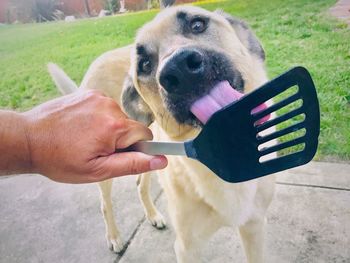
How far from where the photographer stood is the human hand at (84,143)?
123 centimetres

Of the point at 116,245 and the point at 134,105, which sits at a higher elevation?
the point at 134,105

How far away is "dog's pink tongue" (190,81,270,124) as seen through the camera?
132 centimetres

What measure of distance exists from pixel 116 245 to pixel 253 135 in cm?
180

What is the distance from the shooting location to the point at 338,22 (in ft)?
12.9

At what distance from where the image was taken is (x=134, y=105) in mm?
2076

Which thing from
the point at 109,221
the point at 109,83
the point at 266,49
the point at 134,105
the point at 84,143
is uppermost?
the point at 84,143

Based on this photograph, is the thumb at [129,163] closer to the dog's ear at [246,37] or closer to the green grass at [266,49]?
the dog's ear at [246,37]

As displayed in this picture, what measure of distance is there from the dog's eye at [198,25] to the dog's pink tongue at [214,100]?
1.67 feet

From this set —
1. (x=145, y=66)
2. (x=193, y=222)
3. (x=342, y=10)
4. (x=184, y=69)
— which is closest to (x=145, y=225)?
(x=193, y=222)

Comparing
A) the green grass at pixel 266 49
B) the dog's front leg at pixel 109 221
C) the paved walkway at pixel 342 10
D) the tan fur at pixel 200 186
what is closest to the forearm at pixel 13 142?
the tan fur at pixel 200 186

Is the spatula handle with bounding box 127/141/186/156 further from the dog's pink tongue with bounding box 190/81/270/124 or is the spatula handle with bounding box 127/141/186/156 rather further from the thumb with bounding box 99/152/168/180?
the dog's pink tongue with bounding box 190/81/270/124

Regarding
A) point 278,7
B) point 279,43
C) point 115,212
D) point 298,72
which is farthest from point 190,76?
point 279,43

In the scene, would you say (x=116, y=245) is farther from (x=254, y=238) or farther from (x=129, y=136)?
(x=129, y=136)

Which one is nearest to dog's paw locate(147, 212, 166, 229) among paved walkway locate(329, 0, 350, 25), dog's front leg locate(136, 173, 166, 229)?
dog's front leg locate(136, 173, 166, 229)
